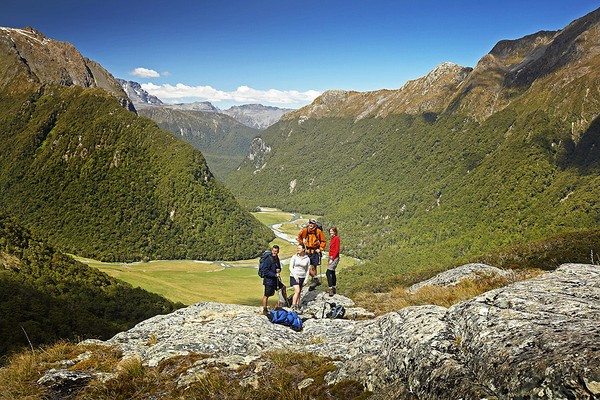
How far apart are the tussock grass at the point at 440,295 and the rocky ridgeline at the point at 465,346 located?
12.0 feet

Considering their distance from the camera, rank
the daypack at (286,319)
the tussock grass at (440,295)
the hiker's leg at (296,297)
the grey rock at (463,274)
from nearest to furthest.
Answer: the tussock grass at (440,295) → the daypack at (286,319) → the hiker's leg at (296,297) → the grey rock at (463,274)

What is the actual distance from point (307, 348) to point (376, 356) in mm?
4302

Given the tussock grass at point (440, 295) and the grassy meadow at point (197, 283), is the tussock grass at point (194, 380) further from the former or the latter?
the grassy meadow at point (197, 283)

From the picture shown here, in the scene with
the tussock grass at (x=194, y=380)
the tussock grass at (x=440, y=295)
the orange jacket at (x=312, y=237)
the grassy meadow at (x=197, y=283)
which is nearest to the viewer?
the tussock grass at (x=194, y=380)

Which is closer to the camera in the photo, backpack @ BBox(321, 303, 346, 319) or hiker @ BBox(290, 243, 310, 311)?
backpack @ BBox(321, 303, 346, 319)

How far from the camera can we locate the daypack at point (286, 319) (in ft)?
59.6

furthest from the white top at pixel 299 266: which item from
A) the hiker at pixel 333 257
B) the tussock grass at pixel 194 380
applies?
the tussock grass at pixel 194 380

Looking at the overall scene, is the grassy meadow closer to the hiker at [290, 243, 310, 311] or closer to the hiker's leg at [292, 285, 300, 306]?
the hiker's leg at [292, 285, 300, 306]

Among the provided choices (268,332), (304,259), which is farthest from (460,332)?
(304,259)

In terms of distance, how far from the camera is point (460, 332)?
893 centimetres

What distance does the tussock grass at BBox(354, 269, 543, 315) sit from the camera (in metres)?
16.9

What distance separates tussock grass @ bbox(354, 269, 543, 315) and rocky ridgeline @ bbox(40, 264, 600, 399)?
3646 mm

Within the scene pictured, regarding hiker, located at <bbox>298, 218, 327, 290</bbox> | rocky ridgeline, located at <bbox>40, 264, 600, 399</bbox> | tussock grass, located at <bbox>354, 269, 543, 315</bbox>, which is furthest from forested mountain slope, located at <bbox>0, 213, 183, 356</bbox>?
tussock grass, located at <bbox>354, 269, 543, 315</bbox>

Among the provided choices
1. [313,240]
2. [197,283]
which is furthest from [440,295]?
[197,283]
